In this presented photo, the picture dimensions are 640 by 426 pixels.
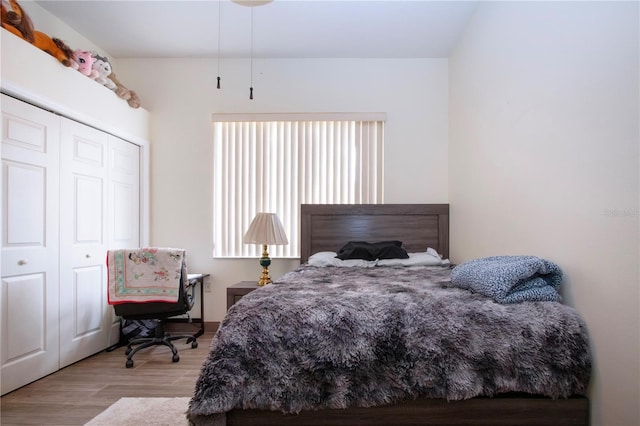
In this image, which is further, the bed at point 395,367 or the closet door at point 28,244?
the closet door at point 28,244

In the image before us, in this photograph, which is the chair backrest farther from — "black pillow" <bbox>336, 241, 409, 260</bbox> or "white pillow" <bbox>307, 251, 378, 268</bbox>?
"black pillow" <bbox>336, 241, 409, 260</bbox>

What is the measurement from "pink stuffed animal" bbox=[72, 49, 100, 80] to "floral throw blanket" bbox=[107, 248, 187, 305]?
1.46 meters

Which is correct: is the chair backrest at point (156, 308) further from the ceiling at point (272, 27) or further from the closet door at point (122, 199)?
the ceiling at point (272, 27)

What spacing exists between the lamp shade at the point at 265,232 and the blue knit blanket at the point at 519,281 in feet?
6.10

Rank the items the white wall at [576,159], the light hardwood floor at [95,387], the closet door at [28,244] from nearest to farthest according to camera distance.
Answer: the white wall at [576,159]
the light hardwood floor at [95,387]
the closet door at [28,244]

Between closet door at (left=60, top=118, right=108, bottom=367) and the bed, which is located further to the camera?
closet door at (left=60, top=118, right=108, bottom=367)

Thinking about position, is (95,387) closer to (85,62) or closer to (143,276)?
(143,276)

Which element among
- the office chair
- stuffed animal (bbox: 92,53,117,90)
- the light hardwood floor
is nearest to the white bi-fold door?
the light hardwood floor

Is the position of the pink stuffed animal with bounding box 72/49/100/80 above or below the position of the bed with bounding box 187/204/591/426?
above

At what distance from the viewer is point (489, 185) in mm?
2615

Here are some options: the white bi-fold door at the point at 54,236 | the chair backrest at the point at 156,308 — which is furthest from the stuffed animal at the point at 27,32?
the chair backrest at the point at 156,308

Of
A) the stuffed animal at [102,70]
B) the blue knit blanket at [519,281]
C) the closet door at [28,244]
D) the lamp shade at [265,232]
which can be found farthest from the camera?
the lamp shade at [265,232]

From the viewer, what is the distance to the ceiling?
9.38 ft

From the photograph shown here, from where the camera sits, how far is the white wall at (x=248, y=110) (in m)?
3.70
